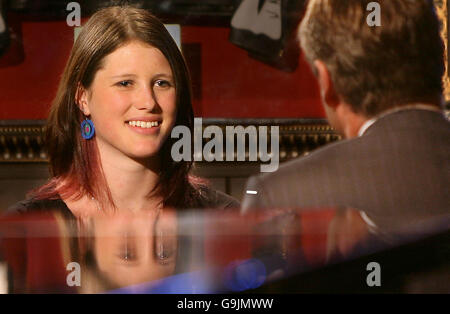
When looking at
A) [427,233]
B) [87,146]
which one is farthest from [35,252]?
[427,233]

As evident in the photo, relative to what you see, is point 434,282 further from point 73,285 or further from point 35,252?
point 35,252

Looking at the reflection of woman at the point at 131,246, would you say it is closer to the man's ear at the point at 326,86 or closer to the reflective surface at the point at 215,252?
the reflective surface at the point at 215,252

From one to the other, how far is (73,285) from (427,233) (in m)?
1.18

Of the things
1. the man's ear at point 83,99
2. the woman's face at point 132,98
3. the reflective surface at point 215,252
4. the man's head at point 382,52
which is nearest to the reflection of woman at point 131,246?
the reflective surface at point 215,252

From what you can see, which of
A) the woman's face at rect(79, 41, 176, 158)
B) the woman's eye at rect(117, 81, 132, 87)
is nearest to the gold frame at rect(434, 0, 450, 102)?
the woman's face at rect(79, 41, 176, 158)

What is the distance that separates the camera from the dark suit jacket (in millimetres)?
1756

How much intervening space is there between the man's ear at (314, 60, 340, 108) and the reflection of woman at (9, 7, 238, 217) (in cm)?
44

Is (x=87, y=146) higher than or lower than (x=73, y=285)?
higher

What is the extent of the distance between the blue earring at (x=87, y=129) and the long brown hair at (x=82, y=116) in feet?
0.05

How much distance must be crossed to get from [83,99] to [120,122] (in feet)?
0.47

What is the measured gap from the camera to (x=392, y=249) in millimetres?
1779

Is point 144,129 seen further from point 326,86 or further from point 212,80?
point 326,86

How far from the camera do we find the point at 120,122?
1759 millimetres
